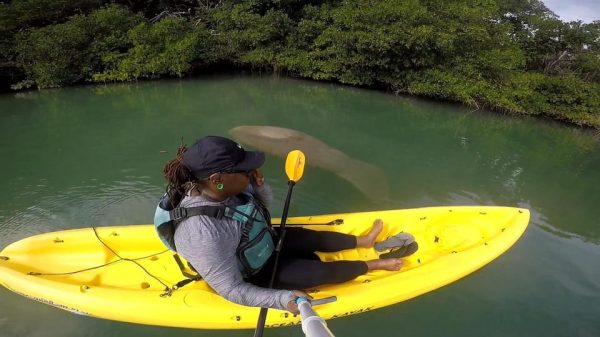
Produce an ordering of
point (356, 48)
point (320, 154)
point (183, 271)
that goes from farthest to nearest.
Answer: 1. point (356, 48)
2. point (320, 154)
3. point (183, 271)

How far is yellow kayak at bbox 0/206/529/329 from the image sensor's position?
2.66 metres

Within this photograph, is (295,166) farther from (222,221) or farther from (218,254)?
(218,254)

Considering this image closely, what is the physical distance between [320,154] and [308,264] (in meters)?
3.97

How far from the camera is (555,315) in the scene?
136 inches

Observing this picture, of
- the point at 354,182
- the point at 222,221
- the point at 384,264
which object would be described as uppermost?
the point at 222,221

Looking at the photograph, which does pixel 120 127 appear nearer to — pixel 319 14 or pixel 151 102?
pixel 151 102

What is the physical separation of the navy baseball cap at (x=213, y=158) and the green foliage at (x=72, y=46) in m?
11.3

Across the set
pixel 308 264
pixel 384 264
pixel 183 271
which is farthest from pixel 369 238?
pixel 183 271

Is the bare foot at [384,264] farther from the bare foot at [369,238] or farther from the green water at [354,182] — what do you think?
the green water at [354,182]

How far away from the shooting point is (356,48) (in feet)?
39.3

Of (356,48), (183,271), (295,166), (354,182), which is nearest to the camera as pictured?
(183,271)

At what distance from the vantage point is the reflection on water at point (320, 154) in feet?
18.8

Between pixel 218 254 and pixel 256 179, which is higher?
pixel 256 179

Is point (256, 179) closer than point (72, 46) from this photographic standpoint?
Yes
